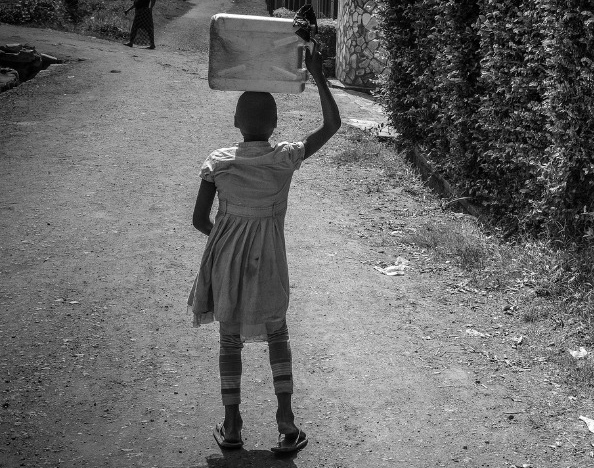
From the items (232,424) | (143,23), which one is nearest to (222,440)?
(232,424)

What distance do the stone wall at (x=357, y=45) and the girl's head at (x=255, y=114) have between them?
11978 mm

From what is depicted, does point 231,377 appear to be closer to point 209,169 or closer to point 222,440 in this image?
point 222,440

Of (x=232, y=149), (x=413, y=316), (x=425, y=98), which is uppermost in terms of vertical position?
(x=232, y=149)

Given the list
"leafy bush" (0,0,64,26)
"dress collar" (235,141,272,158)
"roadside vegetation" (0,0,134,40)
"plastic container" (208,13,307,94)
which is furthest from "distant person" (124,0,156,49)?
"dress collar" (235,141,272,158)

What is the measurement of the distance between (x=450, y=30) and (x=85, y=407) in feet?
18.3

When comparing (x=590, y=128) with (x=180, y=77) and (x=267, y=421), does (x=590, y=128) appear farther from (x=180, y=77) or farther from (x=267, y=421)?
(x=180, y=77)

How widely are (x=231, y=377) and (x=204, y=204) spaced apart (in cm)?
84

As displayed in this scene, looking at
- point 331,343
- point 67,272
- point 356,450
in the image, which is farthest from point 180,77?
point 356,450

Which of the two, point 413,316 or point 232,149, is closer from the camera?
point 232,149

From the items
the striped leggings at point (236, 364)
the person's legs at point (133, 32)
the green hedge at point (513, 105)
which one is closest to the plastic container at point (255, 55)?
the striped leggings at point (236, 364)

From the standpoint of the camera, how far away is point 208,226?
4.16 metres

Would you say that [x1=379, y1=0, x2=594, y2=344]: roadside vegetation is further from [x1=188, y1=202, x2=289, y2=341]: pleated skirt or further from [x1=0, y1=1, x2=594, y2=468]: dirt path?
[x1=188, y1=202, x2=289, y2=341]: pleated skirt

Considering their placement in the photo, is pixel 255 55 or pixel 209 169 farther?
pixel 255 55

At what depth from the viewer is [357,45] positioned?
16.1 m
